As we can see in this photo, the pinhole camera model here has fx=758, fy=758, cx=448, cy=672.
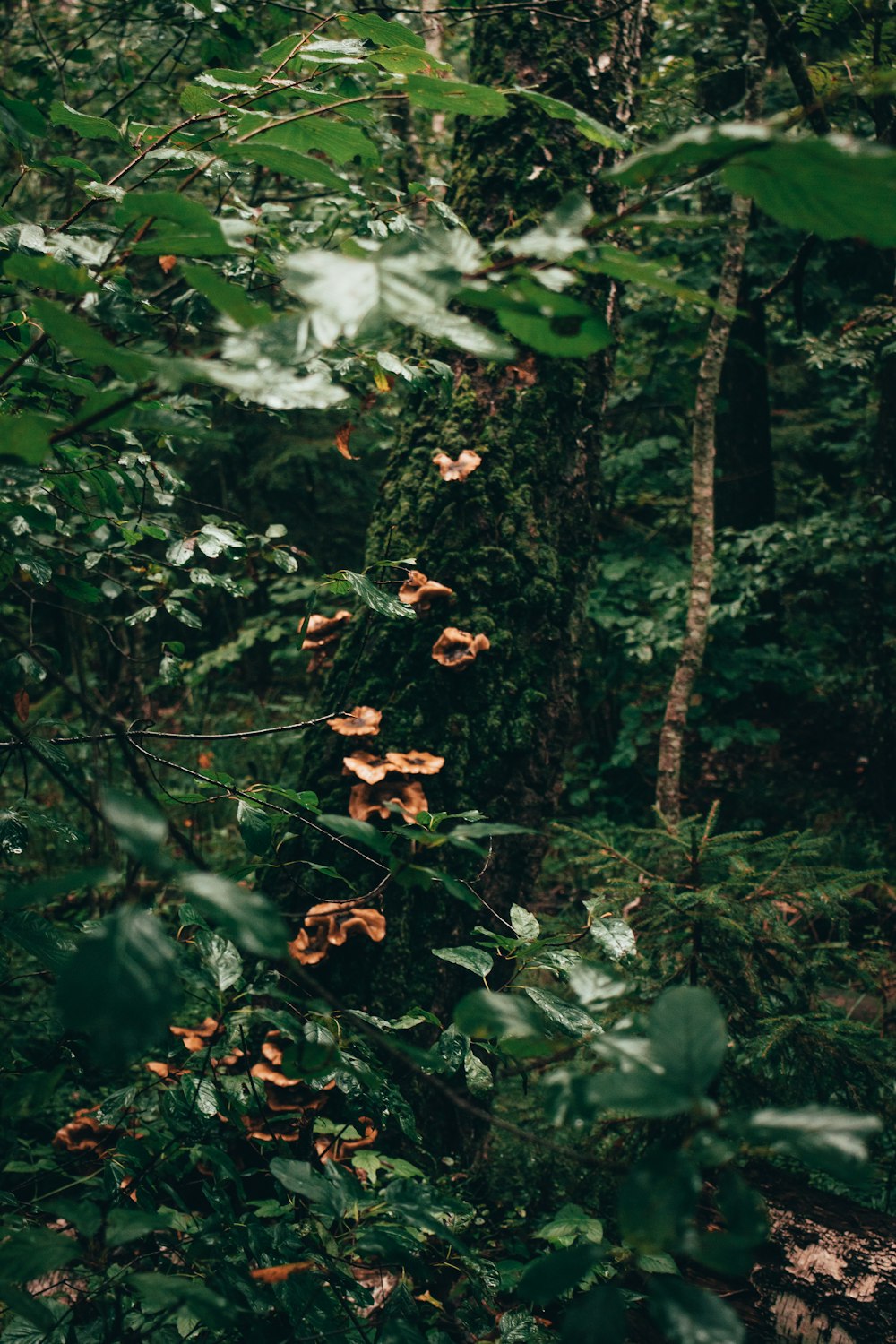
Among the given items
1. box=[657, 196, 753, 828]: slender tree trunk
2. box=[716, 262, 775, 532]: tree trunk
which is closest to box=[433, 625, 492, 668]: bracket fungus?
box=[657, 196, 753, 828]: slender tree trunk

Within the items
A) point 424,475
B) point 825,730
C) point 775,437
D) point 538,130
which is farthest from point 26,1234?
point 775,437

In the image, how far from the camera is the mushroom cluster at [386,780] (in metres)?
1.67

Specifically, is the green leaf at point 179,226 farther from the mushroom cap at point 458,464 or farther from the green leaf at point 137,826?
the mushroom cap at point 458,464

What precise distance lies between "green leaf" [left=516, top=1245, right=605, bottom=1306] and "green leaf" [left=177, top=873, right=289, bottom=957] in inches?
9.5

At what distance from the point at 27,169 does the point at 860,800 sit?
19.3 ft

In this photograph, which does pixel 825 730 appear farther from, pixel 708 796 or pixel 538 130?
pixel 538 130

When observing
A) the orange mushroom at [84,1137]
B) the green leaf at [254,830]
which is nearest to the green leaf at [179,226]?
the green leaf at [254,830]

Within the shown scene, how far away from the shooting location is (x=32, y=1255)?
582 millimetres

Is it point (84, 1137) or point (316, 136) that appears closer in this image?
point (316, 136)

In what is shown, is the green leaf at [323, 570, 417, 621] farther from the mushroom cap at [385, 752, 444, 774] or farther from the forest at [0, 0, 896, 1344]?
the mushroom cap at [385, 752, 444, 774]

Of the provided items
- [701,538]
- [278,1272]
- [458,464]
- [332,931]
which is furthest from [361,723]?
[701,538]

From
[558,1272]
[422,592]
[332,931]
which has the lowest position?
[332,931]

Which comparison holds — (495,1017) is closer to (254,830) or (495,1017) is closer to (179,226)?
(254,830)

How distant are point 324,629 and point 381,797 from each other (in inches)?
20.9
